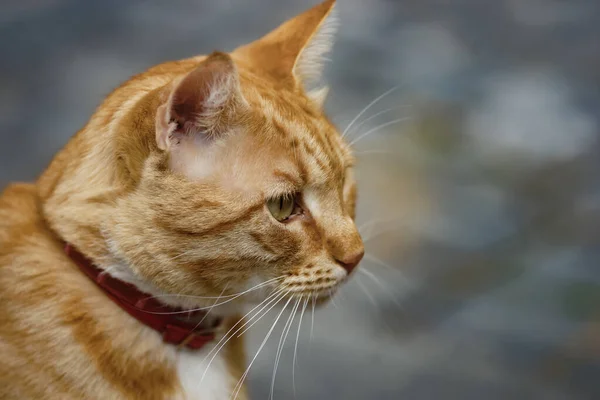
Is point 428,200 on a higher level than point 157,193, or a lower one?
lower

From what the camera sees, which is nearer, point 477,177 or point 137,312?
point 137,312

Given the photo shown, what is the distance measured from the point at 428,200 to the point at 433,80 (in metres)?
0.26

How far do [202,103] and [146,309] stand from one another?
278 millimetres

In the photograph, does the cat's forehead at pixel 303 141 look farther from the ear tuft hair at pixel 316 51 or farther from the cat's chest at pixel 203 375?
the cat's chest at pixel 203 375

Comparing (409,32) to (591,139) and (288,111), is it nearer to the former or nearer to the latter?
(591,139)

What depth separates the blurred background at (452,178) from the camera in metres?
1.64

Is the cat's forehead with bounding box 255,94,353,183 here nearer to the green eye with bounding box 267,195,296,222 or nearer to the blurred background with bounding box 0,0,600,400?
the green eye with bounding box 267,195,296,222

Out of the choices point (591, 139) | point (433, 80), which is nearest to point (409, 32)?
point (433, 80)

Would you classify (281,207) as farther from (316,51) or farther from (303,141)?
(316,51)

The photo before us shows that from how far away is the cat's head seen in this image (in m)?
0.93

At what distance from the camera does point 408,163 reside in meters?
1.70

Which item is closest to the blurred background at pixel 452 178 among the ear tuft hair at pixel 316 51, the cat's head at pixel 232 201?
the ear tuft hair at pixel 316 51

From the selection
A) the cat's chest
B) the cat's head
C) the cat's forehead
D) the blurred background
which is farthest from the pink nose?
the blurred background

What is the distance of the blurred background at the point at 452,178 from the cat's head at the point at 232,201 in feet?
2.05
